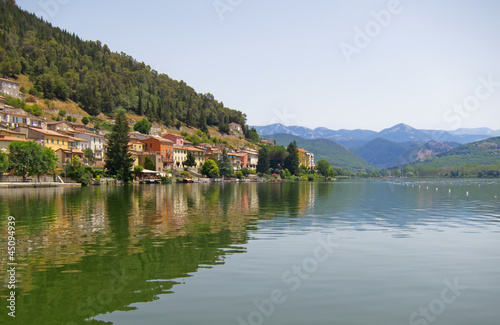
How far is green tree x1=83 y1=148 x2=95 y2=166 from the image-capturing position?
94.2m

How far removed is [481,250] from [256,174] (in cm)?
13146

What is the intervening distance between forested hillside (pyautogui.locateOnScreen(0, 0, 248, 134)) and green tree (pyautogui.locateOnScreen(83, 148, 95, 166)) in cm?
5186

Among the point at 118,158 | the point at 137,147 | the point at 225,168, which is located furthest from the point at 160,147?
the point at 118,158

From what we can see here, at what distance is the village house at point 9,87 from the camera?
119 meters

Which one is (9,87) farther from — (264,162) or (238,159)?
(264,162)

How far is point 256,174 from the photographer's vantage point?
149250 mm

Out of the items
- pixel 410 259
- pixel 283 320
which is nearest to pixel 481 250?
pixel 410 259

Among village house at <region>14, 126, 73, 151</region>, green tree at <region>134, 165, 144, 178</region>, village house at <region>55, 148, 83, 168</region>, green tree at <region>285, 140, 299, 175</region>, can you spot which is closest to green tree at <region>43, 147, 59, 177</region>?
village house at <region>55, 148, 83, 168</region>

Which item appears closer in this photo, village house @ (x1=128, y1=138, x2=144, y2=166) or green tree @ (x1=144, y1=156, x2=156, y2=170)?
green tree @ (x1=144, y1=156, x2=156, y2=170)

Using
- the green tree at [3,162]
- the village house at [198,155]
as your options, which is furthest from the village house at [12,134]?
the village house at [198,155]

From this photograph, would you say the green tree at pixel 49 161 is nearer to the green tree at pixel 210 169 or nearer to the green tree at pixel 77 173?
the green tree at pixel 77 173

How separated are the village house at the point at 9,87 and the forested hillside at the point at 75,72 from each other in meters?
9.04

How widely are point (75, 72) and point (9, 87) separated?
36.9 m

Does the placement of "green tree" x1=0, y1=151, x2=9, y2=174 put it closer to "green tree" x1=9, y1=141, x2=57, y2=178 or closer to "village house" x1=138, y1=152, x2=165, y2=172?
"green tree" x1=9, y1=141, x2=57, y2=178
